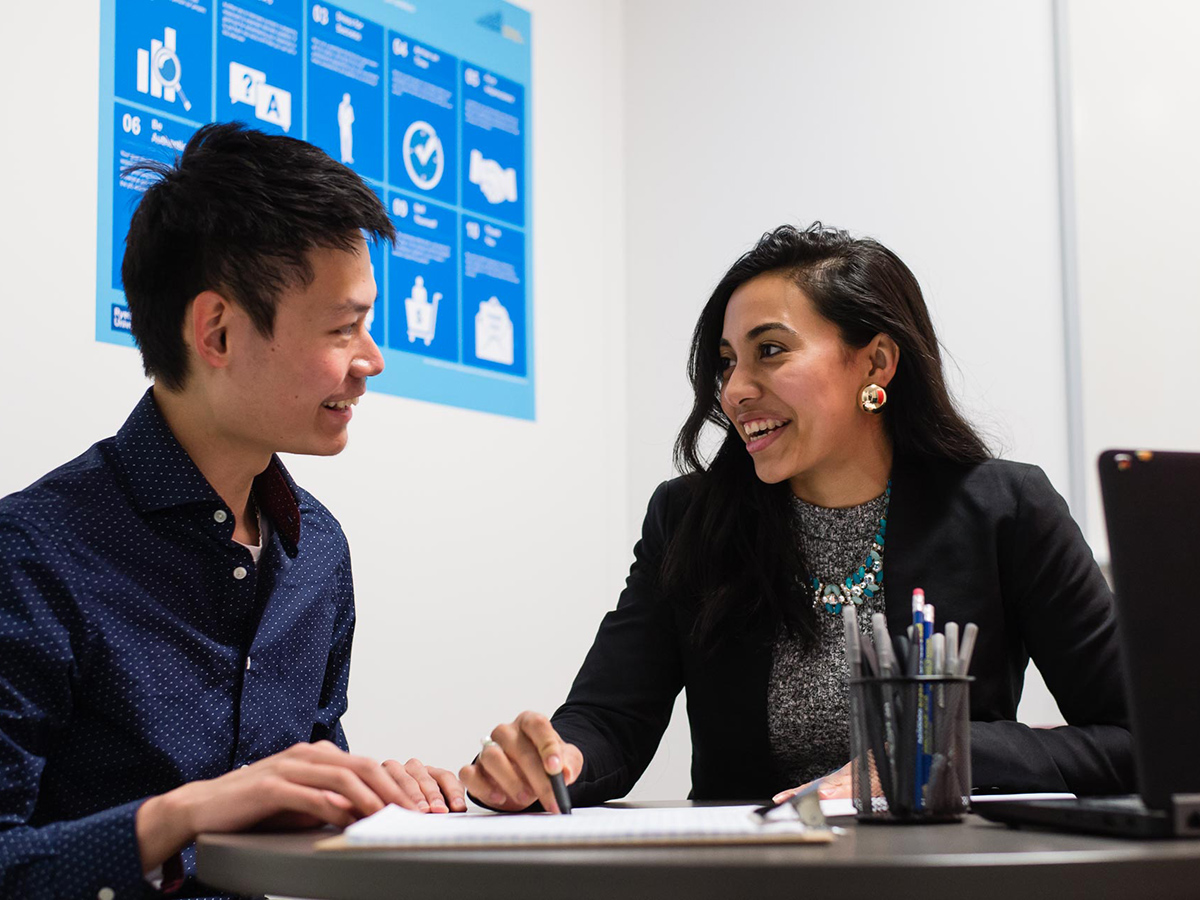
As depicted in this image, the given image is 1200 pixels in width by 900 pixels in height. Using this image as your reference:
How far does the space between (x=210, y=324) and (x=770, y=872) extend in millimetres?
1059

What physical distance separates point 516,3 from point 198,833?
2.47 metres

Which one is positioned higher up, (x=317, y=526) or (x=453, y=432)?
(x=453, y=432)

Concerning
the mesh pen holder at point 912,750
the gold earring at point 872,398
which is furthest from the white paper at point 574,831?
the gold earring at point 872,398

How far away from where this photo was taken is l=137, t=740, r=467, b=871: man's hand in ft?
3.40

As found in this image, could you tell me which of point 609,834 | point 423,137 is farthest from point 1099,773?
point 423,137

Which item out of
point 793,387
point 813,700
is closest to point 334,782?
point 813,700

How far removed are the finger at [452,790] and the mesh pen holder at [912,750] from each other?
0.48 meters

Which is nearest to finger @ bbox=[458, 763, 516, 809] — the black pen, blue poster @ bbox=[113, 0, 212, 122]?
the black pen

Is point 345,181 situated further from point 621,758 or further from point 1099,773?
point 1099,773

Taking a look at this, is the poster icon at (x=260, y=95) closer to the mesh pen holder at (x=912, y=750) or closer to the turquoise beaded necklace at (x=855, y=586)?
the turquoise beaded necklace at (x=855, y=586)

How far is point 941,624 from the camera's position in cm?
175

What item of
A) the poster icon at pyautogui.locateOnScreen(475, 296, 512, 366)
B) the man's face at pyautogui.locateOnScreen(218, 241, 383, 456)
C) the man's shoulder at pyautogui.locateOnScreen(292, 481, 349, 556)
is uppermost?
the poster icon at pyautogui.locateOnScreen(475, 296, 512, 366)

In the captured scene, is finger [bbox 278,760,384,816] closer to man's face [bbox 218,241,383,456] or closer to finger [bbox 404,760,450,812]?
finger [bbox 404,760,450,812]

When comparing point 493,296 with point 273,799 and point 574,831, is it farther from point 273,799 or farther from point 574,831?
point 574,831
